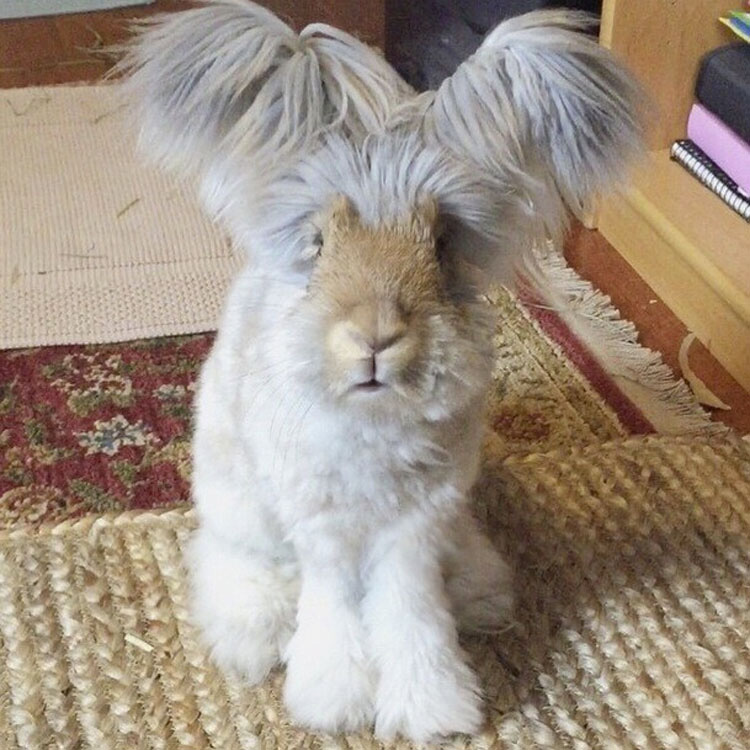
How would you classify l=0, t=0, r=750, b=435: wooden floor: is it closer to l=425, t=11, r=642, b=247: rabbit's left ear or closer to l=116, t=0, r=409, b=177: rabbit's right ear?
l=425, t=11, r=642, b=247: rabbit's left ear

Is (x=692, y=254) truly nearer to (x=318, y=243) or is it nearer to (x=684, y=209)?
(x=684, y=209)

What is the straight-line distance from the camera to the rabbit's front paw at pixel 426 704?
983 millimetres

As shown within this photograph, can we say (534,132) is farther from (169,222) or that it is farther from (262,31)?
(169,222)

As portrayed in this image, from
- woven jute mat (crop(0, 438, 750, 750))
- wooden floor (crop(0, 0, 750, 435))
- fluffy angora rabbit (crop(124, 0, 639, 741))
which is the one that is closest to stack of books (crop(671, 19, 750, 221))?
wooden floor (crop(0, 0, 750, 435))

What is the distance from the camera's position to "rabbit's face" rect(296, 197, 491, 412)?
792mm

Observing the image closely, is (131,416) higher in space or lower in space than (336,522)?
lower

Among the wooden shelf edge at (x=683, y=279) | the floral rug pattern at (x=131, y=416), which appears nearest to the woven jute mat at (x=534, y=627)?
the floral rug pattern at (x=131, y=416)

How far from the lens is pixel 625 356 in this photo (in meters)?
1.58

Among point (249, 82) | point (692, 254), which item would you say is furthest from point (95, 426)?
point (692, 254)

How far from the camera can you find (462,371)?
828 mm

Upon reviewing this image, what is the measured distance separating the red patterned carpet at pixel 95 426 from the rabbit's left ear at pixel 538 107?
2.13 ft

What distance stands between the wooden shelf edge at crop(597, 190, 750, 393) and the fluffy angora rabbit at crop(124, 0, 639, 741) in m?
0.68

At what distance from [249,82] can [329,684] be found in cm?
51

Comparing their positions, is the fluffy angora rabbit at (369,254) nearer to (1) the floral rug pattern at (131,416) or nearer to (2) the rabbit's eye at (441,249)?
(2) the rabbit's eye at (441,249)
